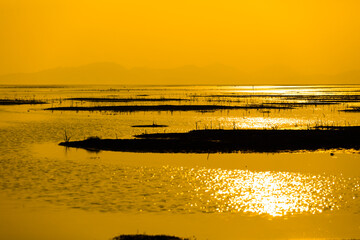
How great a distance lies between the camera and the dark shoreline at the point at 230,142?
1593 inches

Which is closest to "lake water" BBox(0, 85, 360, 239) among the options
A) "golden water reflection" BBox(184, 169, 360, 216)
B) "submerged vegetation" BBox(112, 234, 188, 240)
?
"golden water reflection" BBox(184, 169, 360, 216)

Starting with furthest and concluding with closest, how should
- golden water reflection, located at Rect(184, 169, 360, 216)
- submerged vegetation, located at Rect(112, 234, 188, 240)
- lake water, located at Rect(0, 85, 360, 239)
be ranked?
golden water reflection, located at Rect(184, 169, 360, 216), lake water, located at Rect(0, 85, 360, 239), submerged vegetation, located at Rect(112, 234, 188, 240)

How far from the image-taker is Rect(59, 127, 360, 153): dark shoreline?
40.5 meters

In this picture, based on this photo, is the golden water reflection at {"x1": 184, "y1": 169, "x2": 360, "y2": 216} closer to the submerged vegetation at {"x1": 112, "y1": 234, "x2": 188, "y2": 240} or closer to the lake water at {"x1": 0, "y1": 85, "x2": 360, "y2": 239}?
the lake water at {"x1": 0, "y1": 85, "x2": 360, "y2": 239}

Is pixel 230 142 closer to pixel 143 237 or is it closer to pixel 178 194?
pixel 178 194

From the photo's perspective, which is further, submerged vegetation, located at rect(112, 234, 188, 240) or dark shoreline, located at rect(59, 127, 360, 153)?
dark shoreline, located at rect(59, 127, 360, 153)

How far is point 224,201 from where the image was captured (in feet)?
77.6

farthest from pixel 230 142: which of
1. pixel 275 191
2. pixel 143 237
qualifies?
pixel 143 237

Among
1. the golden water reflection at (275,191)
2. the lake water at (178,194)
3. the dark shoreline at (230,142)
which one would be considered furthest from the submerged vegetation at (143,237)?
the dark shoreline at (230,142)

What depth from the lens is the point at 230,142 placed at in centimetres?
4284

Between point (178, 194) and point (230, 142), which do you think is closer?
point (178, 194)

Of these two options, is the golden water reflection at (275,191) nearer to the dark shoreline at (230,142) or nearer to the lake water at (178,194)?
the lake water at (178,194)

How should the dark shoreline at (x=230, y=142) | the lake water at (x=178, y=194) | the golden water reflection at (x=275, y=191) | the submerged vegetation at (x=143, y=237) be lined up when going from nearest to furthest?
the submerged vegetation at (x=143, y=237), the lake water at (x=178, y=194), the golden water reflection at (x=275, y=191), the dark shoreline at (x=230, y=142)

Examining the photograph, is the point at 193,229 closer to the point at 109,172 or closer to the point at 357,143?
the point at 109,172
